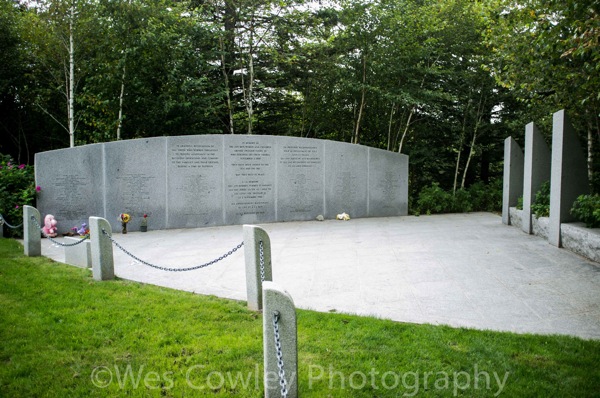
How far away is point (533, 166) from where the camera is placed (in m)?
10.5

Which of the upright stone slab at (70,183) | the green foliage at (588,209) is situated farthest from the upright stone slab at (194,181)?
the green foliage at (588,209)

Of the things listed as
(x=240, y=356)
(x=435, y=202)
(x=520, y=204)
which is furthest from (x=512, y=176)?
(x=240, y=356)

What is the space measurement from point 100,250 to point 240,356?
3433 mm

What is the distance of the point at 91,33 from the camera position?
1352 cm

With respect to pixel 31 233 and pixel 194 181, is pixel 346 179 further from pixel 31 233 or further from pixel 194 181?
pixel 31 233

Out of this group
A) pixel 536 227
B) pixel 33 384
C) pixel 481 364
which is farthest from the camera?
pixel 536 227

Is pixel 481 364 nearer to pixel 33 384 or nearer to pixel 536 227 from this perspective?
pixel 33 384

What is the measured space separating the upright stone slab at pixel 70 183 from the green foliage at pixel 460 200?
10.0m

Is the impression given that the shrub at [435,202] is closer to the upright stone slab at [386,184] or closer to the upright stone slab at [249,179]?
the upright stone slab at [386,184]

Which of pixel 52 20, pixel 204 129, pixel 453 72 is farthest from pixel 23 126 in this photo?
pixel 453 72

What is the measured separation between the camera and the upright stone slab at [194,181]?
474 inches

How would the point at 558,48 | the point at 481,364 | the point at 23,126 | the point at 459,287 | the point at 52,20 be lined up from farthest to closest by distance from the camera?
1. the point at 23,126
2. the point at 52,20
3. the point at 558,48
4. the point at 459,287
5. the point at 481,364

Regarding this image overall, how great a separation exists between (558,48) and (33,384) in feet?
26.3

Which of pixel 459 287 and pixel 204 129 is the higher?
pixel 204 129
